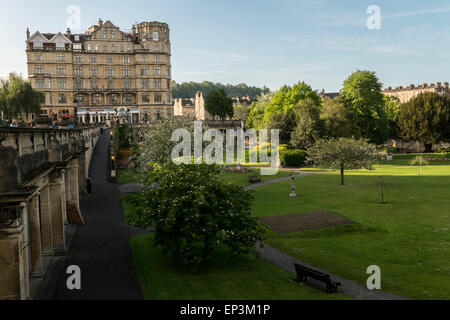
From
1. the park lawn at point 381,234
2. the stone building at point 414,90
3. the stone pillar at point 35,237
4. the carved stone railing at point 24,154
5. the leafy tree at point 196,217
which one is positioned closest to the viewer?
the carved stone railing at point 24,154

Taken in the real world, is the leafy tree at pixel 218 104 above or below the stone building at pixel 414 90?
below

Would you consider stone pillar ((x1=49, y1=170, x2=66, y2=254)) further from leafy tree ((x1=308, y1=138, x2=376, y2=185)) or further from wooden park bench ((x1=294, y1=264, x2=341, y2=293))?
leafy tree ((x1=308, y1=138, x2=376, y2=185))

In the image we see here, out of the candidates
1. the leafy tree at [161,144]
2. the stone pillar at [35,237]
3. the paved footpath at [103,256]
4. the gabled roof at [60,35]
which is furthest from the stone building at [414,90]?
the stone pillar at [35,237]

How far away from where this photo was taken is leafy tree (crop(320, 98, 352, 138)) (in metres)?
83.2

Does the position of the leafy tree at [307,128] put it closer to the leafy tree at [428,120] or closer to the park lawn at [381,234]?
the park lawn at [381,234]

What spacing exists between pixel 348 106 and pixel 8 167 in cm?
8480

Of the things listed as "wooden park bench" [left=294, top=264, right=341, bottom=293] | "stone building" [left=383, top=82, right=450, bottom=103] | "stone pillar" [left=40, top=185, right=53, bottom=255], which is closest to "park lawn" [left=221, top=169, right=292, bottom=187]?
"stone pillar" [left=40, top=185, right=53, bottom=255]

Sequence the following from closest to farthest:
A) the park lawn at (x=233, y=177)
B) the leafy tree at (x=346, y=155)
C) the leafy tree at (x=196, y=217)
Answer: the leafy tree at (x=196, y=217), the leafy tree at (x=346, y=155), the park lawn at (x=233, y=177)

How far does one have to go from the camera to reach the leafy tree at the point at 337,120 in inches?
3278

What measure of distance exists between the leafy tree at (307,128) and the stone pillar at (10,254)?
69.9 meters

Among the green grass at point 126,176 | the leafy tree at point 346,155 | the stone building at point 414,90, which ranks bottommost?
the green grass at point 126,176

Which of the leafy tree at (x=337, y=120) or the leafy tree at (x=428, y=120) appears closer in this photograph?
the leafy tree at (x=337, y=120)

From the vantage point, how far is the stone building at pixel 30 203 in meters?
11.7

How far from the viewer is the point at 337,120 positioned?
8425 cm
